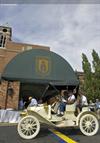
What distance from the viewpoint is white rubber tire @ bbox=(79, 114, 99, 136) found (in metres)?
9.50

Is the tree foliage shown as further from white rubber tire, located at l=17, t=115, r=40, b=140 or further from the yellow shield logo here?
white rubber tire, located at l=17, t=115, r=40, b=140

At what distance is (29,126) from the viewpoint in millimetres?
8891

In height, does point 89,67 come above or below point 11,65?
above

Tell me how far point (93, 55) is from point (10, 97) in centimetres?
1501

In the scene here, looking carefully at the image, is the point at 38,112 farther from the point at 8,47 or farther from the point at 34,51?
the point at 8,47

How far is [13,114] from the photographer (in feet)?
53.3

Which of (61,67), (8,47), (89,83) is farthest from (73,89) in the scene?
(8,47)

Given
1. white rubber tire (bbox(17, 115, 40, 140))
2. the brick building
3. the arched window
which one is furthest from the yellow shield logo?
the arched window

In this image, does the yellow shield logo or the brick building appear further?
the brick building

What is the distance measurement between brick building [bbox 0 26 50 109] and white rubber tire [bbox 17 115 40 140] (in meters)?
4.00

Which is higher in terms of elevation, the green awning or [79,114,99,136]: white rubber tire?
the green awning

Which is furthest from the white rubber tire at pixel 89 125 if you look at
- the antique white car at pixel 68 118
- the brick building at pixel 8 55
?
the brick building at pixel 8 55

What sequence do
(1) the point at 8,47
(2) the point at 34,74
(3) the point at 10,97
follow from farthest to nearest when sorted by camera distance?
(1) the point at 8,47, (3) the point at 10,97, (2) the point at 34,74

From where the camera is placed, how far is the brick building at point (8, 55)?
23.3 metres
